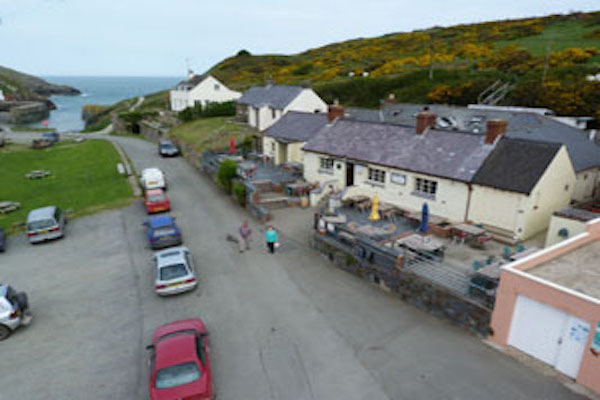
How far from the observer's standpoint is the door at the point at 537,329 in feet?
35.4

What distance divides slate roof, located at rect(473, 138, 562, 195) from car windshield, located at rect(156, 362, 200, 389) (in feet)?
50.7

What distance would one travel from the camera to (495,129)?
20.0 metres

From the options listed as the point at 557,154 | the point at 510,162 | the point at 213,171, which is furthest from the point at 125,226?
the point at 557,154

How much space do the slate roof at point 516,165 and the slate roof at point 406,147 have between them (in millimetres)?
516

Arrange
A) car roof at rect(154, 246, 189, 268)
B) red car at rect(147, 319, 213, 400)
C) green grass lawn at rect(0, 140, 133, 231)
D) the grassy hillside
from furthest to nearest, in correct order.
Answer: the grassy hillside, green grass lawn at rect(0, 140, 133, 231), car roof at rect(154, 246, 189, 268), red car at rect(147, 319, 213, 400)

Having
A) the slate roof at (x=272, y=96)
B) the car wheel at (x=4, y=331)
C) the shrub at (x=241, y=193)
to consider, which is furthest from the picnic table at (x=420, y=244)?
the slate roof at (x=272, y=96)

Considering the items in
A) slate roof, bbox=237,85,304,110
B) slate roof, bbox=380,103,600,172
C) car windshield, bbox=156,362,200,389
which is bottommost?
car windshield, bbox=156,362,200,389

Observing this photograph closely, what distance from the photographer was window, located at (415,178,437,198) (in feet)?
69.0

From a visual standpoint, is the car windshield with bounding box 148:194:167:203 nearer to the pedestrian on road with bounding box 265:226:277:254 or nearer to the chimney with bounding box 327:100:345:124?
the pedestrian on road with bounding box 265:226:277:254

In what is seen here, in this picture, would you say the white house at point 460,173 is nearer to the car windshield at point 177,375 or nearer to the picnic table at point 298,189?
the picnic table at point 298,189

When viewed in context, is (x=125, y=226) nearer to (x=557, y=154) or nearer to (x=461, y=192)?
(x=461, y=192)

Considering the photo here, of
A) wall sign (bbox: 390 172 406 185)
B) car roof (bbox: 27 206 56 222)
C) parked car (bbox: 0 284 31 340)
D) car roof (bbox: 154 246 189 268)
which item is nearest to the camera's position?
parked car (bbox: 0 284 31 340)

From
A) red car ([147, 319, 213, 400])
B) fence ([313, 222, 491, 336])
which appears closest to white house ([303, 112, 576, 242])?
fence ([313, 222, 491, 336])

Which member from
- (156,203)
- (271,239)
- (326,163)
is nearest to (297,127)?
(326,163)
